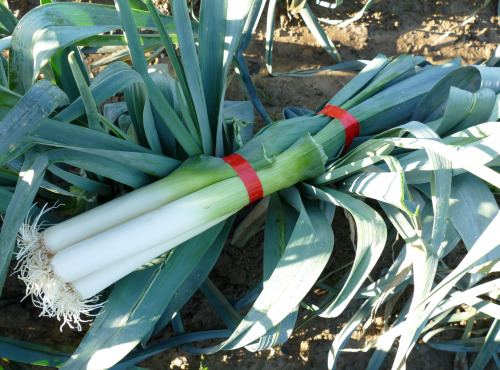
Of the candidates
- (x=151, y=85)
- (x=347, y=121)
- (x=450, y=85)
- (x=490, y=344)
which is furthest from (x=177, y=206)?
(x=490, y=344)

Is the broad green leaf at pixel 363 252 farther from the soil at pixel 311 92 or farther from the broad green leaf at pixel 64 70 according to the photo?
the broad green leaf at pixel 64 70

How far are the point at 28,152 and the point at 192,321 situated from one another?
660 mm

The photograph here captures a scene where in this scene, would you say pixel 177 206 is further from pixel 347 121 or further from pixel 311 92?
pixel 311 92

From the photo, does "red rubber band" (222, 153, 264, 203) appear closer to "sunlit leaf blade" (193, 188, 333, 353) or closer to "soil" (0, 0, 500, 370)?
"sunlit leaf blade" (193, 188, 333, 353)

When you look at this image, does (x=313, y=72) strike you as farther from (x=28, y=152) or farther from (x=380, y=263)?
(x=28, y=152)

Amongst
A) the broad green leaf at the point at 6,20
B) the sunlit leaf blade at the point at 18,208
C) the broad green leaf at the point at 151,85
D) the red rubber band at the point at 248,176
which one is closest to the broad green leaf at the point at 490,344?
the red rubber band at the point at 248,176

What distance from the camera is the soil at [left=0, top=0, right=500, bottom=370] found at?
1229 mm

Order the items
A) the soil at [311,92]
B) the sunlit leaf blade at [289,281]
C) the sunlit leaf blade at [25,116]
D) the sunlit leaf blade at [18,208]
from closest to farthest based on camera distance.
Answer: the sunlit leaf blade at [25,116] → the sunlit leaf blade at [18,208] → the sunlit leaf blade at [289,281] → the soil at [311,92]

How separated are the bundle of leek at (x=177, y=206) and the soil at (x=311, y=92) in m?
0.34

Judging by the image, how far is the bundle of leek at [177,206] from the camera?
79 centimetres

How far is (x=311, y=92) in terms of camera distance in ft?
4.94

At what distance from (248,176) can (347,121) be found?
0.98 feet

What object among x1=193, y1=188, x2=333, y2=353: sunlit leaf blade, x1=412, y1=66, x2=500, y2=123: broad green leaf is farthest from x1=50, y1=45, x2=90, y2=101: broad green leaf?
x1=412, y1=66, x2=500, y2=123: broad green leaf

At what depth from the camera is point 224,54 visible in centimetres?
95
